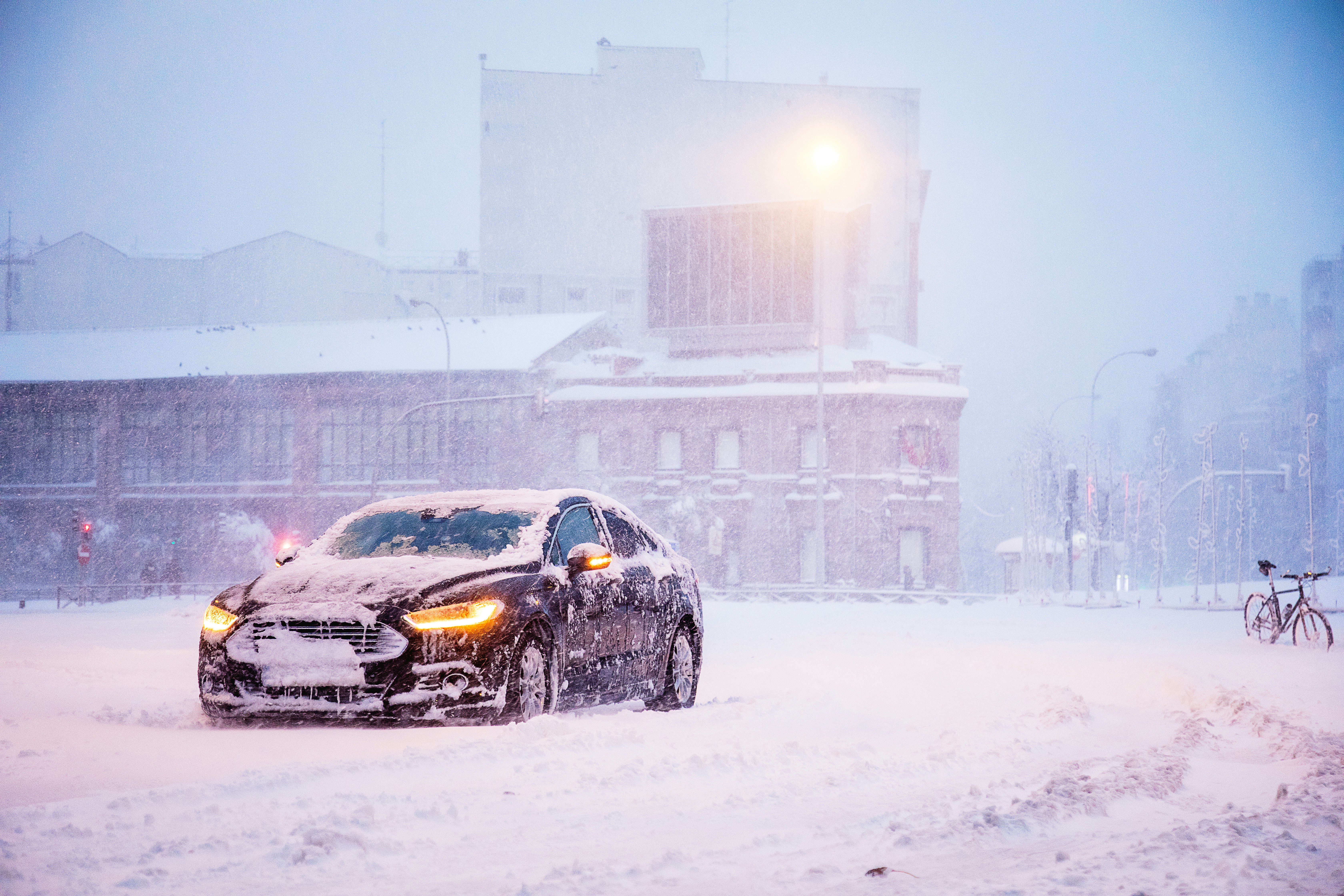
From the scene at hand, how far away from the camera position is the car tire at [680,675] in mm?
A: 10078

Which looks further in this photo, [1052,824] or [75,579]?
[75,579]

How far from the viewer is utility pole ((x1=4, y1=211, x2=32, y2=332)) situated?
3152 inches

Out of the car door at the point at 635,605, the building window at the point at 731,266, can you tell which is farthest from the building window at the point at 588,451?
the car door at the point at 635,605

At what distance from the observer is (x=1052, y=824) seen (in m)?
5.91

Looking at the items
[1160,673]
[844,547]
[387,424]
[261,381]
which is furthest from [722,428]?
[1160,673]

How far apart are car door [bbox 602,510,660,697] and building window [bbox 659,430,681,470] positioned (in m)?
50.4

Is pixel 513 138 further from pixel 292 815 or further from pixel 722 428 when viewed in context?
pixel 292 815

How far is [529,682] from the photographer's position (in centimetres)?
809

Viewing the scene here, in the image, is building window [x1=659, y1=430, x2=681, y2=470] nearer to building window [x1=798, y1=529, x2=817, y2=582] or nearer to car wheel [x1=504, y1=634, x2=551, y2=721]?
building window [x1=798, y1=529, x2=817, y2=582]

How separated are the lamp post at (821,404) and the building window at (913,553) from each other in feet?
11.0

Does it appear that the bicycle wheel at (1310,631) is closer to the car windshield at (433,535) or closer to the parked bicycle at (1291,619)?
the parked bicycle at (1291,619)

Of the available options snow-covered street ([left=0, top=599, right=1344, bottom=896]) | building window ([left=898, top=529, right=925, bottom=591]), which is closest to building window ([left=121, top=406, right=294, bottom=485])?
building window ([left=898, top=529, right=925, bottom=591])

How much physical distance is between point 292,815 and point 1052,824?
3.39 meters

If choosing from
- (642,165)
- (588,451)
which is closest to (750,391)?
(588,451)
